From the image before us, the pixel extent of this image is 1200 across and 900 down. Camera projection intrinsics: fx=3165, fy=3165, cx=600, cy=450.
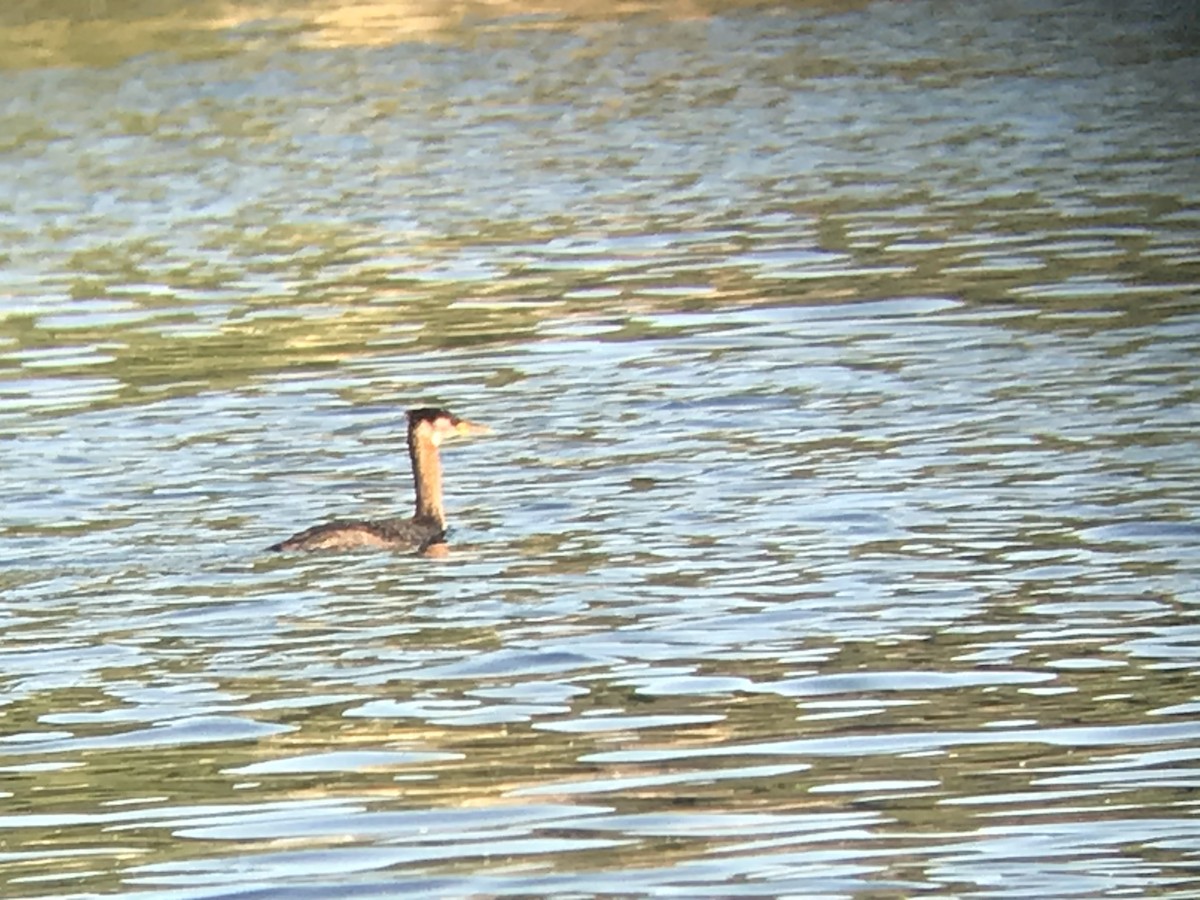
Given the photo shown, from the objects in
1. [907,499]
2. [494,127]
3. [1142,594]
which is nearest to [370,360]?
[907,499]

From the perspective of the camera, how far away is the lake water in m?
9.92

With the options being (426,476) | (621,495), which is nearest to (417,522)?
(426,476)

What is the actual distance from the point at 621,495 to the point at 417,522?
3.71ft

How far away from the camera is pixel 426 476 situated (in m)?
15.6

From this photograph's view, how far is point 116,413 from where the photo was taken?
1881 cm

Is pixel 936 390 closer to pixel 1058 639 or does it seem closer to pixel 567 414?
pixel 567 414

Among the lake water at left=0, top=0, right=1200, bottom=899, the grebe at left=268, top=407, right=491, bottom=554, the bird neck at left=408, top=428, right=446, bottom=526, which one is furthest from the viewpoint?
the bird neck at left=408, top=428, right=446, bottom=526

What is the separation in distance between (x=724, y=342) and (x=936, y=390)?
7.88 ft

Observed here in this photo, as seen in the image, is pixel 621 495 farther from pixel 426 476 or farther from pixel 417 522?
pixel 417 522

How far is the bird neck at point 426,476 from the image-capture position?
15.4 meters


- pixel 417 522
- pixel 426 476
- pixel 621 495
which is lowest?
pixel 621 495

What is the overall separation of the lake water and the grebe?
113 mm

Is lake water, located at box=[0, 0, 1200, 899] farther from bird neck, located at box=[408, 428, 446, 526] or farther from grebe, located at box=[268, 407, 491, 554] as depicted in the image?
bird neck, located at box=[408, 428, 446, 526]

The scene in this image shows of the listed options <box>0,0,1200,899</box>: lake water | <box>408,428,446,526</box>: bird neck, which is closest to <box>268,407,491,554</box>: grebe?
<box>408,428,446,526</box>: bird neck
